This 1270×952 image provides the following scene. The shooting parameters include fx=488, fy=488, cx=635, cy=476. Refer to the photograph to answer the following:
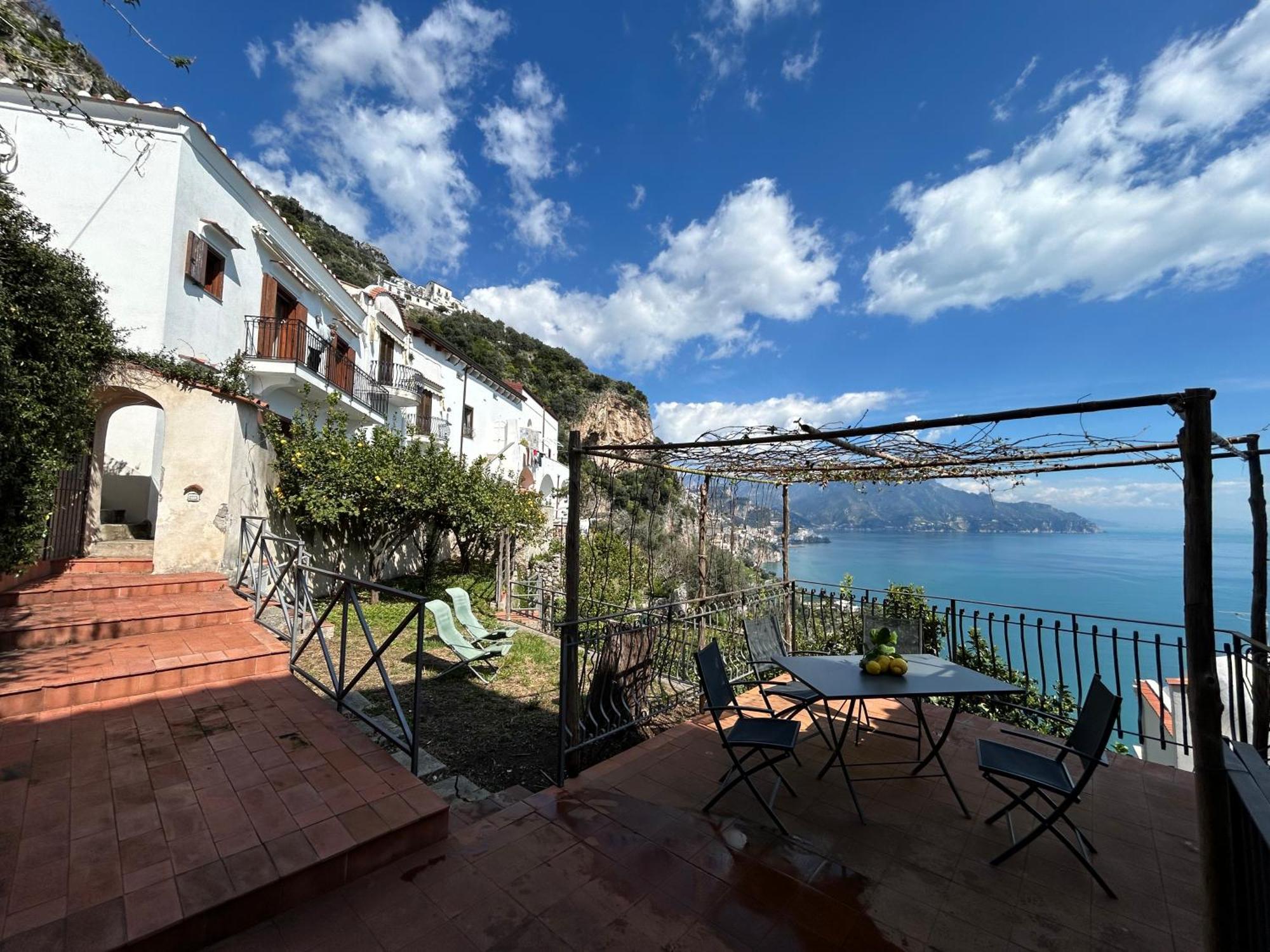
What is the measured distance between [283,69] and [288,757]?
887 centimetres

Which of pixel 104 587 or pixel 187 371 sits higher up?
pixel 187 371

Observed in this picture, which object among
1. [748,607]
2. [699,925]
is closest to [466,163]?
[748,607]

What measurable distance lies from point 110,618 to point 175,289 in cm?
575

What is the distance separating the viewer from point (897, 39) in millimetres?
5695

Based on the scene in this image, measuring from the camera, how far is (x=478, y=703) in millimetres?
5406

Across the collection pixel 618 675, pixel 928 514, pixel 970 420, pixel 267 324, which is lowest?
pixel 618 675

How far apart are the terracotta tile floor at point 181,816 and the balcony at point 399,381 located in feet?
44.3

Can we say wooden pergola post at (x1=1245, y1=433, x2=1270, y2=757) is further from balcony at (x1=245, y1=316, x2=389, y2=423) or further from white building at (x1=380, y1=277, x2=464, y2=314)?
white building at (x1=380, y1=277, x2=464, y2=314)

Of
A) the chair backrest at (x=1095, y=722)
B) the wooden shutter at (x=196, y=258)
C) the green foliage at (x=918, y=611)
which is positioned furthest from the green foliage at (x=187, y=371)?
the chair backrest at (x=1095, y=722)

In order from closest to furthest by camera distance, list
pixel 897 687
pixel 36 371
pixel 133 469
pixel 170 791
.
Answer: pixel 170 791, pixel 897 687, pixel 36 371, pixel 133 469

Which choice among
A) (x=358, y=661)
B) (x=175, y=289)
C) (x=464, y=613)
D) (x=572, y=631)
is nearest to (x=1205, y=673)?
(x=572, y=631)

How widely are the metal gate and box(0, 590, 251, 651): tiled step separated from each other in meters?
1.49

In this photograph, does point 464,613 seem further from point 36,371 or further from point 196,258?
point 196,258

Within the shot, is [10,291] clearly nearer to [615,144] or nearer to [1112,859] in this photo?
[615,144]
